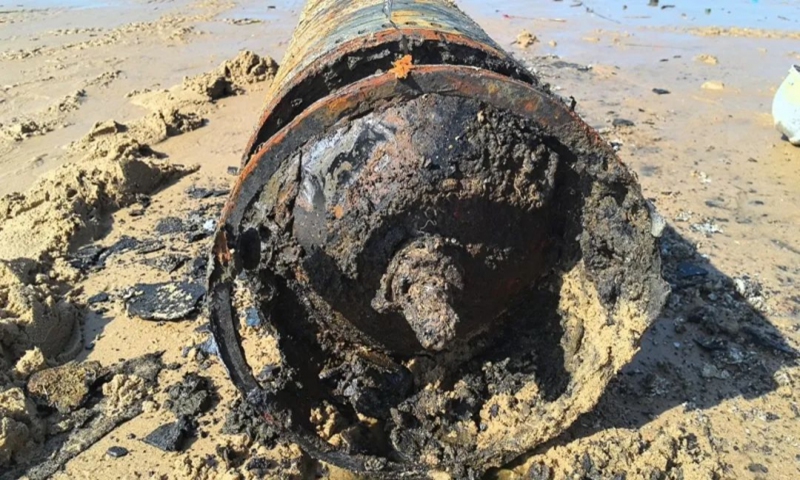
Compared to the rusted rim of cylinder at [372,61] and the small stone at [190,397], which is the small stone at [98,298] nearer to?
the small stone at [190,397]

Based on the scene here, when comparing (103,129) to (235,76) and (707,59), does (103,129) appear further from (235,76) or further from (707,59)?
(707,59)

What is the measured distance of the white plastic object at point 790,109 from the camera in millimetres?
5832

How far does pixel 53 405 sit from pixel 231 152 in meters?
3.19

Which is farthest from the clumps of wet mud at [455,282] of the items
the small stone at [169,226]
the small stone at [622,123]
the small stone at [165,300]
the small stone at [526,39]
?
the small stone at [526,39]

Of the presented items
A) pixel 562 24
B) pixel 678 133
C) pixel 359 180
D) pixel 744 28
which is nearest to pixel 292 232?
pixel 359 180

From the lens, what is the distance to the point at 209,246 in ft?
7.73

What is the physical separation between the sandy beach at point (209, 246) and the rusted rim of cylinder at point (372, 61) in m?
1.52

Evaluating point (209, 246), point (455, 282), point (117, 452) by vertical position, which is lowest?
point (117, 452)

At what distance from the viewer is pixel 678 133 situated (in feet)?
20.5

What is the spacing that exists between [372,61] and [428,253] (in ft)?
2.80

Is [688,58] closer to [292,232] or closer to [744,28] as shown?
[744,28]

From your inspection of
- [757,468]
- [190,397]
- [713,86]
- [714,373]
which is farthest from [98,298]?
[713,86]

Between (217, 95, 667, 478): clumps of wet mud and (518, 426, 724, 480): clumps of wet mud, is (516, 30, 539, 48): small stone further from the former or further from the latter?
(518, 426, 724, 480): clumps of wet mud

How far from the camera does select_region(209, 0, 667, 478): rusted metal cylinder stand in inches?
88.0
